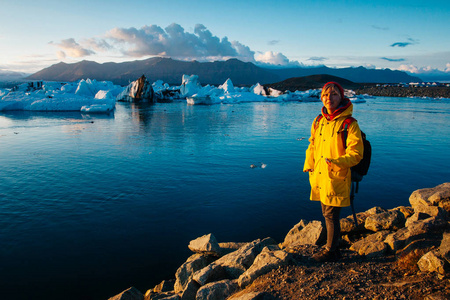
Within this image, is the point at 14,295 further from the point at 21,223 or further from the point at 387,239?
the point at 387,239

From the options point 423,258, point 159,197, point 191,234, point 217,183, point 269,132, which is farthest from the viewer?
point 269,132

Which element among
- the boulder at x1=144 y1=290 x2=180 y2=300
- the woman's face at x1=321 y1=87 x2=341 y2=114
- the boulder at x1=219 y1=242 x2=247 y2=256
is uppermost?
the woman's face at x1=321 y1=87 x2=341 y2=114

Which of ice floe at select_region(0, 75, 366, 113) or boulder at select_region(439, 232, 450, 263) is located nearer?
boulder at select_region(439, 232, 450, 263)

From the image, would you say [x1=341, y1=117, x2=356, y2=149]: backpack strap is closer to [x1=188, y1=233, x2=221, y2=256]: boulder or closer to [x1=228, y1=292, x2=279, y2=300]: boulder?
[x1=228, y1=292, x2=279, y2=300]: boulder

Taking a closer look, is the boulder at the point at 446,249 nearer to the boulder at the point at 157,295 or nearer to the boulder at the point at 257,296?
the boulder at the point at 257,296

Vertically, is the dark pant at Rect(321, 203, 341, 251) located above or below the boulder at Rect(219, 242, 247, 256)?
above

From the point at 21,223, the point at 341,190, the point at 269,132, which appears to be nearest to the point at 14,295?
the point at 21,223

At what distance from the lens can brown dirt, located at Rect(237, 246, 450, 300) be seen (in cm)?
245

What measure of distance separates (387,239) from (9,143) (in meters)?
13.8

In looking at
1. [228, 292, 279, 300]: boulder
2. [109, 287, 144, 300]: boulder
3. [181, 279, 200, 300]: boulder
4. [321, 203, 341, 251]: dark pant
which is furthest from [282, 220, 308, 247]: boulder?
[109, 287, 144, 300]: boulder

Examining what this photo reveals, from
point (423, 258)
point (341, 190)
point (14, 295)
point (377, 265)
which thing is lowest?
point (14, 295)

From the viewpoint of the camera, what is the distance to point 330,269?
2.95m

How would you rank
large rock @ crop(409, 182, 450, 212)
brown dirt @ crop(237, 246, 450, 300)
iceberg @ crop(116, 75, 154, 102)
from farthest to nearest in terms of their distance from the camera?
iceberg @ crop(116, 75, 154, 102) → large rock @ crop(409, 182, 450, 212) → brown dirt @ crop(237, 246, 450, 300)

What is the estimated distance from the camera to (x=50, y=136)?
14.0m
